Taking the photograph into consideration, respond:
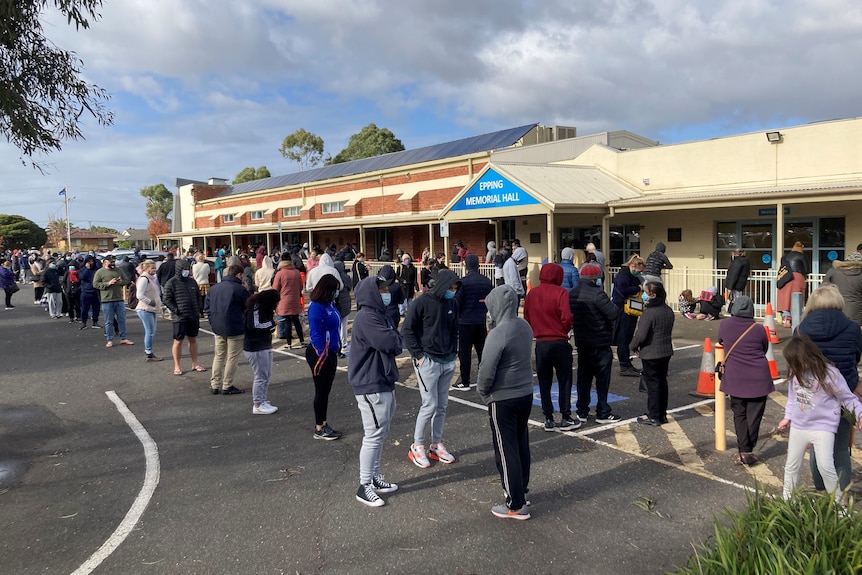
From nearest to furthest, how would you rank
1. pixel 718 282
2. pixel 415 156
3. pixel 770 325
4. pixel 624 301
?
pixel 624 301
pixel 770 325
pixel 718 282
pixel 415 156

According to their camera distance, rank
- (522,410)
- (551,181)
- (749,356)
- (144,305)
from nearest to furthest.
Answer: (522,410)
(749,356)
(144,305)
(551,181)

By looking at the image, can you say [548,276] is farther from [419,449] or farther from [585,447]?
[419,449]

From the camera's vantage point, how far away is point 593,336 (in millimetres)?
6734

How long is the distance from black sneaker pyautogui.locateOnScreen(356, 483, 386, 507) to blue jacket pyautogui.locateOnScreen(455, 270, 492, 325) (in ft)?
11.4

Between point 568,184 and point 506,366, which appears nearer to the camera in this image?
point 506,366

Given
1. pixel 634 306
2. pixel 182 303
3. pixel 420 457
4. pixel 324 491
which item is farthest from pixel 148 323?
pixel 634 306

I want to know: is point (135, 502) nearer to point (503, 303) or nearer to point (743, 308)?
point (503, 303)

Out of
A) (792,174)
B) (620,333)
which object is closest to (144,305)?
(620,333)

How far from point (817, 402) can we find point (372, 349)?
3.30 m

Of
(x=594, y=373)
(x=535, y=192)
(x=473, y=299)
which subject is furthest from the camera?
(x=535, y=192)

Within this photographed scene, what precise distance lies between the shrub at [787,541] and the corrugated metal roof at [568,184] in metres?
13.0

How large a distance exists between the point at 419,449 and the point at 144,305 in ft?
23.1

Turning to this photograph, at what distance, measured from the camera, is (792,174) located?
15.5m

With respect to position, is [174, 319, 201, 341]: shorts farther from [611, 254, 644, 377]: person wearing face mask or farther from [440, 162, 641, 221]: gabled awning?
[440, 162, 641, 221]: gabled awning
